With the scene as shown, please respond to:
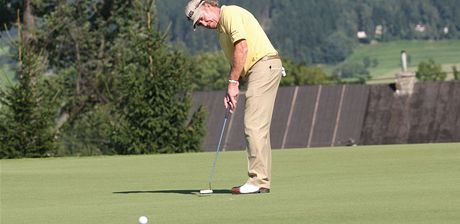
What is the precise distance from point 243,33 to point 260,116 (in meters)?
0.74

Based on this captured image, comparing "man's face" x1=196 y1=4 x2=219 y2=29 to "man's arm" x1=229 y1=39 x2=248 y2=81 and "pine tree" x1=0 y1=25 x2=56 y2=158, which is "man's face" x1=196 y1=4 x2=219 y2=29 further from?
"pine tree" x1=0 y1=25 x2=56 y2=158

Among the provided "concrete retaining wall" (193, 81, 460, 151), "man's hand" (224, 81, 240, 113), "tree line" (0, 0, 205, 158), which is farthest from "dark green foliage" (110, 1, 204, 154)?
"concrete retaining wall" (193, 81, 460, 151)

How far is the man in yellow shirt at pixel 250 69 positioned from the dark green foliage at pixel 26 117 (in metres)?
13.6

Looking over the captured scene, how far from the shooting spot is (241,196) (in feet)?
37.9

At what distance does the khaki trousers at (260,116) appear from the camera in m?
12.0

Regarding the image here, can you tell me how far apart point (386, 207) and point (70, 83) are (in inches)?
2242

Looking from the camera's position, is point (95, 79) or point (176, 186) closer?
point (176, 186)

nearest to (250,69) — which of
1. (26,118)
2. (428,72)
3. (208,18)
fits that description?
(208,18)

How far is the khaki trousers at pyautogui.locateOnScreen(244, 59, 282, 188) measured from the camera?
12.0 m

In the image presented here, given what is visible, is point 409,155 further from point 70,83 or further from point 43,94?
point 70,83

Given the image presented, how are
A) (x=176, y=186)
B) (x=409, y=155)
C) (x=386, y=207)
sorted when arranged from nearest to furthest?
(x=386, y=207), (x=176, y=186), (x=409, y=155)

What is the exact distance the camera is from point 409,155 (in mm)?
18109

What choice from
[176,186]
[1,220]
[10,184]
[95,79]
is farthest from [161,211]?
[95,79]

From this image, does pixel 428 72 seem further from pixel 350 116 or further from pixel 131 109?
pixel 131 109
